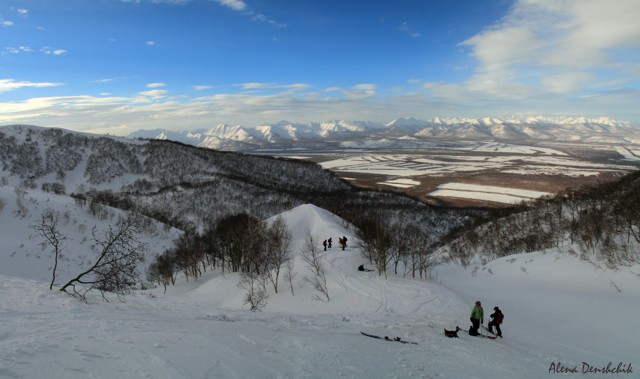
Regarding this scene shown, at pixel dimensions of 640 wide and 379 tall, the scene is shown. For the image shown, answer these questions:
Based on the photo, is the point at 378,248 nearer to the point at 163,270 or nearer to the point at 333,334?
the point at 333,334

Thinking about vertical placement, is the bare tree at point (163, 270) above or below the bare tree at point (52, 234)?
below

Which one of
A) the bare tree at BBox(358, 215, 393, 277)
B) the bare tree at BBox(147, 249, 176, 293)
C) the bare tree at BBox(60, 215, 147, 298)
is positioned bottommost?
the bare tree at BBox(147, 249, 176, 293)

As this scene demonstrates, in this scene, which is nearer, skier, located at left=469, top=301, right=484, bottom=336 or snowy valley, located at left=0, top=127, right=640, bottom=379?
snowy valley, located at left=0, top=127, right=640, bottom=379

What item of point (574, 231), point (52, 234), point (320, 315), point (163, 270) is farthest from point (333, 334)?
point (163, 270)

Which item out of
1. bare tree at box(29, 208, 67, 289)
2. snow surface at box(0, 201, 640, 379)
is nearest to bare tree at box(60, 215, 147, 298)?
snow surface at box(0, 201, 640, 379)

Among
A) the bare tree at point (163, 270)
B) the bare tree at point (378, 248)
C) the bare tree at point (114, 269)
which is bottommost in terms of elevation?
the bare tree at point (163, 270)

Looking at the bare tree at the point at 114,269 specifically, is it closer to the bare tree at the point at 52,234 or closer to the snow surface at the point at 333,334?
the snow surface at the point at 333,334

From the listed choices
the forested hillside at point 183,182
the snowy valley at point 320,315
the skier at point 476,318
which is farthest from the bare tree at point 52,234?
the forested hillside at point 183,182

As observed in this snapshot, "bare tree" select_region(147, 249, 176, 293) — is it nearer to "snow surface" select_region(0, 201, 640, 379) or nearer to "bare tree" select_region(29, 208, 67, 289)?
"bare tree" select_region(29, 208, 67, 289)

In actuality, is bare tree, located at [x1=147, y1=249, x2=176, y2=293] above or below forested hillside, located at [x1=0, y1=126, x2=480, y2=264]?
below
